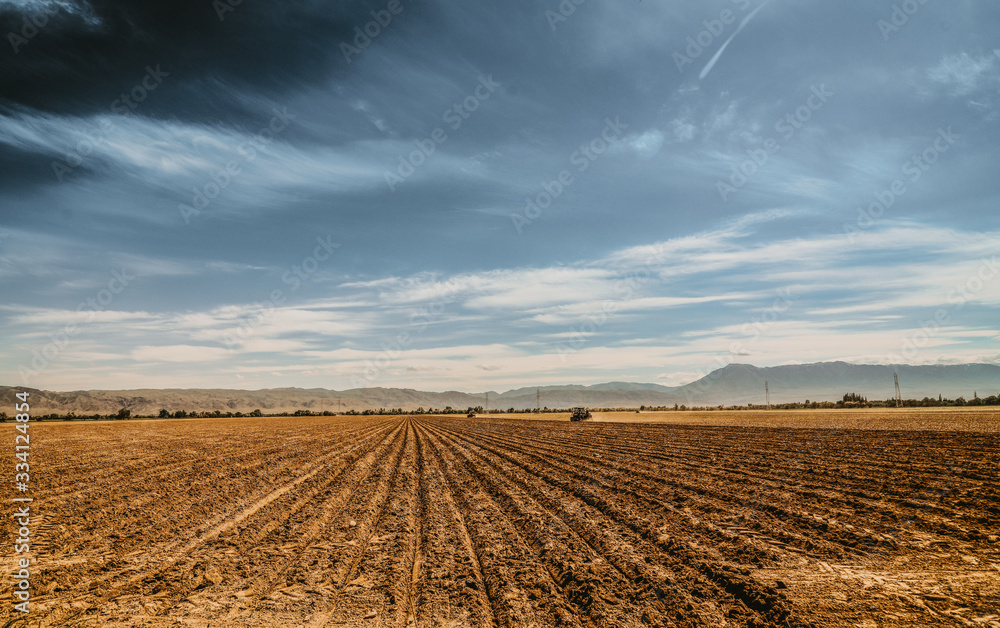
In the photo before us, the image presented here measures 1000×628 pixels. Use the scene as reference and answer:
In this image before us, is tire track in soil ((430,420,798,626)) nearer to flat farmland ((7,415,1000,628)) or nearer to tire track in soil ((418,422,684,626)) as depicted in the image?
flat farmland ((7,415,1000,628))

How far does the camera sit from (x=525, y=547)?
→ 8406mm

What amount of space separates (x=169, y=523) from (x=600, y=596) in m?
9.42

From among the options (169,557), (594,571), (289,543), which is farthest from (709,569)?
(169,557)

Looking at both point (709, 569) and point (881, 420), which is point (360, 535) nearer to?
point (709, 569)

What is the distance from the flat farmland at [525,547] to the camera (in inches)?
237

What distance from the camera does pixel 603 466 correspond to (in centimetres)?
1812

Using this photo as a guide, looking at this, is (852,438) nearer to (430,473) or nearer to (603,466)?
(603,466)

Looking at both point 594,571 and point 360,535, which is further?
point 360,535

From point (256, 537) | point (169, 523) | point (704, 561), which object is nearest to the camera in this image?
point (704, 561)

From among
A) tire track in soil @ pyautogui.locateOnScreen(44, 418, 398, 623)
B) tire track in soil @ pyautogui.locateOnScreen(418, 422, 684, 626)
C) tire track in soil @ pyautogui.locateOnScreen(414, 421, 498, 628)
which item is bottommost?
tire track in soil @ pyautogui.locateOnScreen(44, 418, 398, 623)

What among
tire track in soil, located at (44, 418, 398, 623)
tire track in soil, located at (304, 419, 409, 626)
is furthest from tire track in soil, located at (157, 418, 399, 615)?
tire track in soil, located at (304, 419, 409, 626)

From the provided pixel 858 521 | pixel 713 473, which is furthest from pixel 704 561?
pixel 713 473

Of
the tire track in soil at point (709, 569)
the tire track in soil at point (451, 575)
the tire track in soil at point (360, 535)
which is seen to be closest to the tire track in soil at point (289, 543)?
the tire track in soil at point (360, 535)

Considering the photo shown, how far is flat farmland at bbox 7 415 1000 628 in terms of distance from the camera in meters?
6.01
